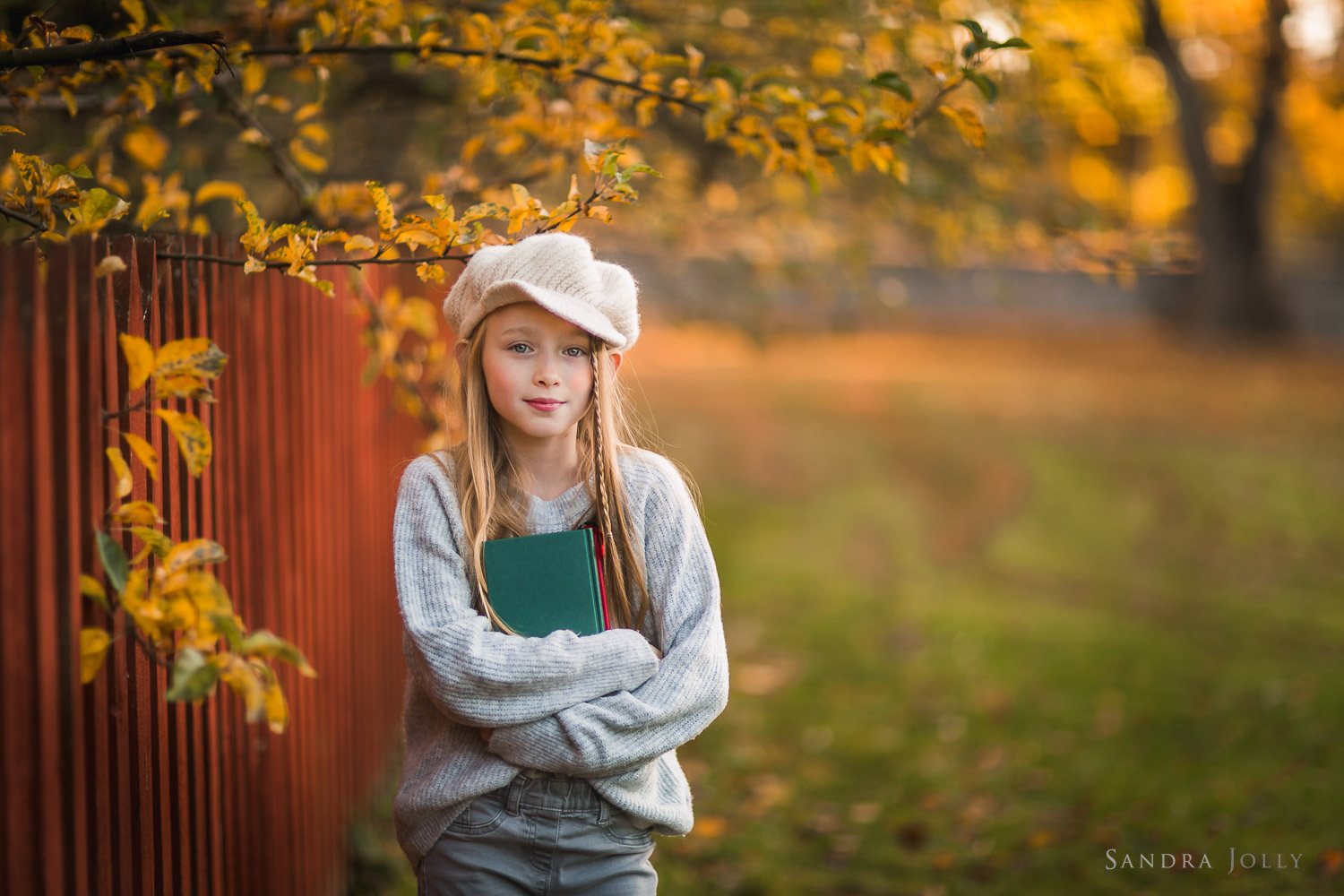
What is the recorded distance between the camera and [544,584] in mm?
2260

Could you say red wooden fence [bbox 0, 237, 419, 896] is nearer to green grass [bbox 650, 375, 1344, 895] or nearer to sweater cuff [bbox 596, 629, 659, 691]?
sweater cuff [bbox 596, 629, 659, 691]

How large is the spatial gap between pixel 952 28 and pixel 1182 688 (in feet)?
13.9

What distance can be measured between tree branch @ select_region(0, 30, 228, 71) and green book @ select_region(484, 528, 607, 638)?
3.60 feet

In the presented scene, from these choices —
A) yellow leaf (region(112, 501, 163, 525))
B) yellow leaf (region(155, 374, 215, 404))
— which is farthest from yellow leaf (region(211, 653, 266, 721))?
yellow leaf (region(155, 374, 215, 404))

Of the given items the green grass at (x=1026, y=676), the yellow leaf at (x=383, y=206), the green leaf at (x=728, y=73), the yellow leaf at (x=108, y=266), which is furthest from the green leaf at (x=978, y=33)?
the green grass at (x=1026, y=676)

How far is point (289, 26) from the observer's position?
345 cm

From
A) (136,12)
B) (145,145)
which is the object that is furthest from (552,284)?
(145,145)

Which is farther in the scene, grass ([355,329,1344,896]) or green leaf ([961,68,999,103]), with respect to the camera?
grass ([355,329,1344,896])

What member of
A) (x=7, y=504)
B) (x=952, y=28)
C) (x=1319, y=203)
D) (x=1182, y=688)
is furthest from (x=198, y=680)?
(x=1319, y=203)

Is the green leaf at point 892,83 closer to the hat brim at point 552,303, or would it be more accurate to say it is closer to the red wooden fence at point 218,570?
the hat brim at point 552,303

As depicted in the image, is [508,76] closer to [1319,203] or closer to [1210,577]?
[1210,577]

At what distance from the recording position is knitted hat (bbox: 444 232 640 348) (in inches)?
86.9

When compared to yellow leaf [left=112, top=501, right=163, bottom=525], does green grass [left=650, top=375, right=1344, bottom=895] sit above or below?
below

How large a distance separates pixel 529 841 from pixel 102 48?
171 centimetres
